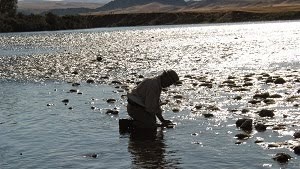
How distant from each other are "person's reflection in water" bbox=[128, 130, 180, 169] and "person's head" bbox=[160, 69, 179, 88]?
2.26m

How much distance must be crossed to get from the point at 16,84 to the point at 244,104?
75.9ft

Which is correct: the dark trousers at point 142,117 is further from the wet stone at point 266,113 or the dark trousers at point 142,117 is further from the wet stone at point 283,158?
A: the wet stone at point 283,158

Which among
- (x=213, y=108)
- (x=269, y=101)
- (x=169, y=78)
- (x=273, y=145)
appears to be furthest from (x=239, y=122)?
(x=269, y=101)

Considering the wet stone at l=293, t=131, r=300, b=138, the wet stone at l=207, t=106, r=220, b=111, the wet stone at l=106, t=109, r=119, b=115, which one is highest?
the wet stone at l=293, t=131, r=300, b=138

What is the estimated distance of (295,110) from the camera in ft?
81.4

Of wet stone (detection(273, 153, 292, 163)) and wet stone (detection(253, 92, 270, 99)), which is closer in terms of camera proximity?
wet stone (detection(273, 153, 292, 163))

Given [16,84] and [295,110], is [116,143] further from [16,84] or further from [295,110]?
[16,84]

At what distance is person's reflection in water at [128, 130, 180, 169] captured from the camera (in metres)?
17.2

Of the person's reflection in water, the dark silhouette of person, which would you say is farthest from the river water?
the dark silhouette of person

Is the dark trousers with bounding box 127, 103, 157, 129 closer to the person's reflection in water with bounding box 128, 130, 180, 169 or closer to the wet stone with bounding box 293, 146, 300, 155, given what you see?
the person's reflection in water with bounding box 128, 130, 180, 169

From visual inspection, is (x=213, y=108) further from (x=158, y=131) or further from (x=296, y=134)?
(x=296, y=134)

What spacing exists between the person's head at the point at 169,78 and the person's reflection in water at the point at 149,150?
7.41 feet

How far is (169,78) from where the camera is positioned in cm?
1977

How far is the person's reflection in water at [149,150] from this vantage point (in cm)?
1725
